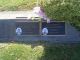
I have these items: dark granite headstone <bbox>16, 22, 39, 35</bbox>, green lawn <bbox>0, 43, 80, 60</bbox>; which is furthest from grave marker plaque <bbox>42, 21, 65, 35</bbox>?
green lawn <bbox>0, 43, 80, 60</bbox>

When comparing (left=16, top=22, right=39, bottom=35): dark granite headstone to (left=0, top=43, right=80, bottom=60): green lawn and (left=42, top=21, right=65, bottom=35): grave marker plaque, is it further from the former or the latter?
(left=0, top=43, right=80, bottom=60): green lawn

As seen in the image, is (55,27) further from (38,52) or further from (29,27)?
(38,52)

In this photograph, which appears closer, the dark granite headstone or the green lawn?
the green lawn

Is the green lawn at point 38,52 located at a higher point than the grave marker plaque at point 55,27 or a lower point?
lower

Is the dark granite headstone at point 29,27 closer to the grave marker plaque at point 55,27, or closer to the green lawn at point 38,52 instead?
the grave marker plaque at point 55,27

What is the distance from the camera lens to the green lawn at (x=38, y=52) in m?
10.0

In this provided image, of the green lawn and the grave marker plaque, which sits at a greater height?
the grave marker plaque

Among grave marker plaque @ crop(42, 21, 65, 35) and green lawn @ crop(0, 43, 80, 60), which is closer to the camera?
green lawn @ crop(0, 43, 80, 60)

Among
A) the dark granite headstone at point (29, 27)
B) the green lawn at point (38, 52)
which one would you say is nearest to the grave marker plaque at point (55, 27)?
the dark granite headstone at point (29, 27)

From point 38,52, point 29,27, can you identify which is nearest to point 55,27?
point 29,27

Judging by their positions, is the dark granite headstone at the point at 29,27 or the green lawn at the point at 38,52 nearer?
the green lawn at the point at 38,52

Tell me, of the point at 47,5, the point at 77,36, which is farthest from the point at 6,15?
the point at 47,5

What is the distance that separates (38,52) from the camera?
10.2 m

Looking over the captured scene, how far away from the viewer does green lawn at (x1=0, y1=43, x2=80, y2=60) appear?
1002cm
